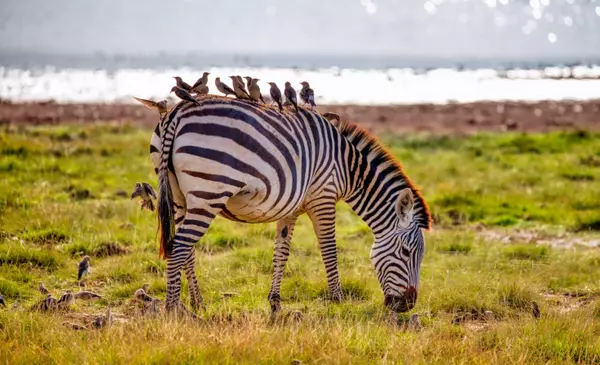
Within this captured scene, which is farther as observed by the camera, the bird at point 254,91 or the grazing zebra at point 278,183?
the bird at point 254,91

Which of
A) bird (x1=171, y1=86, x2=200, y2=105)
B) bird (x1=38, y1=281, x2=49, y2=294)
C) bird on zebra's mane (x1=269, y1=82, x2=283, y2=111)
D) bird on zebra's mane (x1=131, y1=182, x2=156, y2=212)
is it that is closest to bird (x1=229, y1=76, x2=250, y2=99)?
bird on zebra's mane (x1=269, y1=82, x2=283, y2=111)

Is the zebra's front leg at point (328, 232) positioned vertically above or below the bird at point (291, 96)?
below

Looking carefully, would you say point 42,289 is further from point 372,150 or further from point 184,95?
point 372,150

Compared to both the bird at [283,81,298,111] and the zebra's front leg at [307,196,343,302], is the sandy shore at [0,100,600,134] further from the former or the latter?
the bird at [283,81,298,111]

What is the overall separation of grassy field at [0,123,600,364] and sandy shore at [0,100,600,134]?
38.7 ft

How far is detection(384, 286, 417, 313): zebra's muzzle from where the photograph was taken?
8.11 m

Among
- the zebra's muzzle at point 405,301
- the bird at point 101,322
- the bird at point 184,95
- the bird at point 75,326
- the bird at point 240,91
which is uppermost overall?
the bird at point 240,91

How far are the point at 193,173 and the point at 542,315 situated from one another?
3816 millimetres

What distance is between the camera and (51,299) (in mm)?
7723

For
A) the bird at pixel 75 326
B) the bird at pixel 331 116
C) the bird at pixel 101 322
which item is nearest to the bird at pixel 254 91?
the bird at pixel 331 116

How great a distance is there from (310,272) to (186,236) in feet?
9.83

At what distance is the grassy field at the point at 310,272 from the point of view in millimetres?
6270

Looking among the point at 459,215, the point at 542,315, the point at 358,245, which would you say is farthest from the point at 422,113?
the point at 542,315

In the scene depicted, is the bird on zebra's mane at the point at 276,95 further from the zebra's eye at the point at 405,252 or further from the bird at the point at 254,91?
the zebra's eye at the point at 405,252
